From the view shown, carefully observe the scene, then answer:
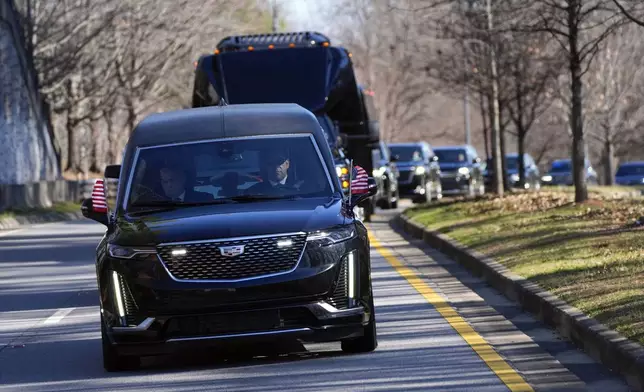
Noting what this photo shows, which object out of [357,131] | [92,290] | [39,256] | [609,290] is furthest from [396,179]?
[609,290]

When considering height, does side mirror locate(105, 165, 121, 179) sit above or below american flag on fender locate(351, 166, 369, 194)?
above

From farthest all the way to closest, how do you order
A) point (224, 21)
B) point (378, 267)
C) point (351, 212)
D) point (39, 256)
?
1. point (224, 21)
2. point (39, 256)
3. point (378, 267)
4. point (351, 212)

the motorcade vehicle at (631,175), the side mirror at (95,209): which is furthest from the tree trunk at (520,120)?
the side mirror at (95,209)

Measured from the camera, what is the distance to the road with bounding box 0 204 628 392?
9.05 meters

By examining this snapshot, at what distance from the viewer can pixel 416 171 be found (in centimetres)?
3862

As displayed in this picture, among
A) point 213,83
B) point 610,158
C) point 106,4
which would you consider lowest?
point 610,158

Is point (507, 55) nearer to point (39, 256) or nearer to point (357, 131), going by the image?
point (357, 131)

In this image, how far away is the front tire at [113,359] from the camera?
9742mm

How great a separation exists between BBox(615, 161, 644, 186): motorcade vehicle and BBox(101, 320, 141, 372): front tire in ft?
148

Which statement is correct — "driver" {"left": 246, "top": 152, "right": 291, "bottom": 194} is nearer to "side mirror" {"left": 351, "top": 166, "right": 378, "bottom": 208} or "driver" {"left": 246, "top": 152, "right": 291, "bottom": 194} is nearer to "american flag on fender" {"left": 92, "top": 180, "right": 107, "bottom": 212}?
"side mirror" {"left": 351, "top": 166, "right": 378, "bottom": 208}

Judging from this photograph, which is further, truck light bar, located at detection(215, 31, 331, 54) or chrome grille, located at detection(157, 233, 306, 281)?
truck light bar, located at detection(215, 31, 331, 54)

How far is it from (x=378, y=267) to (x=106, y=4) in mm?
31082

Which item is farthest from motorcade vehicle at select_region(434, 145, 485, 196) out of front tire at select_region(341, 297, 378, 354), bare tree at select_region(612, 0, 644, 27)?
front tire at select_region(341, 297, 378, 354)

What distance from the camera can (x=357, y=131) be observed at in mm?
24969
